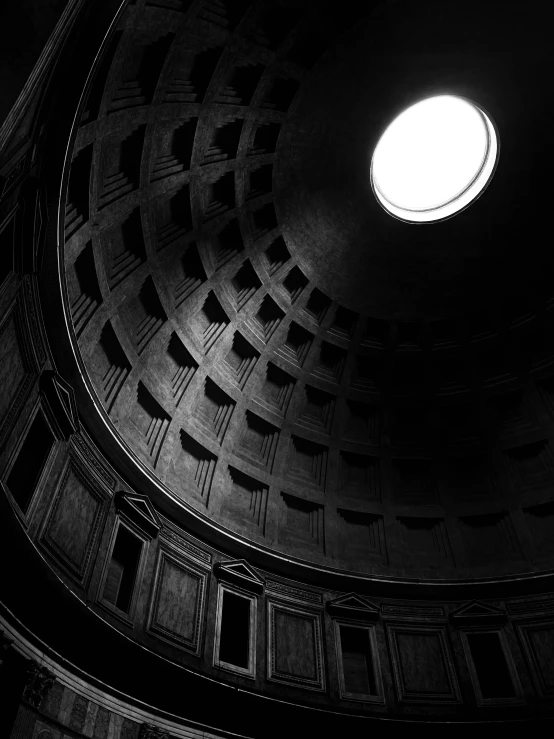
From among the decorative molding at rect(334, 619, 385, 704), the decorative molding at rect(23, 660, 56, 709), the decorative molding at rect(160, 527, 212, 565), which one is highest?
the decorative molding at rect(160, 527, 212, 565)

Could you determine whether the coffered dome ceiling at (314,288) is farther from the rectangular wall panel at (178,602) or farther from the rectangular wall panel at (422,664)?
the rectangular wall panel at (422,664)

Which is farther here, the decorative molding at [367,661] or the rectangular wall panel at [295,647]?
the decorative molding at [367,661]

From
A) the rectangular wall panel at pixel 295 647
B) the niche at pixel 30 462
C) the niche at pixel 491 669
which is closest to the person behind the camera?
the niche at pixel 30 462

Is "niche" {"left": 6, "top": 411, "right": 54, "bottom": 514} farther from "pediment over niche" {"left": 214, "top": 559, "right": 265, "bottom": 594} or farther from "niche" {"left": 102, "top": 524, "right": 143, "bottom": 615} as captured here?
"pediment over niche" {"left": 214, "top": 559, "right": 265, "bottom": 594}

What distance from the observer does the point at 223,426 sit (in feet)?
61.3

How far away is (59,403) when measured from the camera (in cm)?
1256

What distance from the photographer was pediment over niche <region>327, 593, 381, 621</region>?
16531mm

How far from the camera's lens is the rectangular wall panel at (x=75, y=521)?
11758 millimetres

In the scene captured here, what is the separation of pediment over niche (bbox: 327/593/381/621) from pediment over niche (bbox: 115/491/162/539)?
5.37 m

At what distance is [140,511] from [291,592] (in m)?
4.91

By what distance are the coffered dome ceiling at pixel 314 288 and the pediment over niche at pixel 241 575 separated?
113 cm

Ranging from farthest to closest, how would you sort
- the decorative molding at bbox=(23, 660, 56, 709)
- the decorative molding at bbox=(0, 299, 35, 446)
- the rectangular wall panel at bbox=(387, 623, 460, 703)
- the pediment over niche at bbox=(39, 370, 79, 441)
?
the rectangular wall panel at bbox=(387, 623, 460, 703) < the pediment over niche at bbox=(39, 370, 79, 441) < the decorative molding at bbox=(0, 299, 35, 446) < the decorative molding at bbox=(23, 660, 56, 709)

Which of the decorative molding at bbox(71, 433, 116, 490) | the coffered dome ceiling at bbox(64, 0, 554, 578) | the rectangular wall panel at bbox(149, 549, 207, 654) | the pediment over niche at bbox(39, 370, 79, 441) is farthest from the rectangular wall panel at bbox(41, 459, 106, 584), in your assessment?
the rectangular wall panel at bbox(149, 549, 207, 654)

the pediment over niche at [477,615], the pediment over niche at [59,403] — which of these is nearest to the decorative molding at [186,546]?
the pediment over niche at [59,403]
